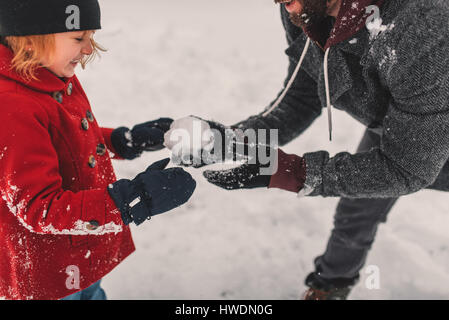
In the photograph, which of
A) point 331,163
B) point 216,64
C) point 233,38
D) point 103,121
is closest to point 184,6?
point 233,38

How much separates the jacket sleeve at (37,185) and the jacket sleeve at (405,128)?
760 mm

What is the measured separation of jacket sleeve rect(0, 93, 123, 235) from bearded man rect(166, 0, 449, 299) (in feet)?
1.56

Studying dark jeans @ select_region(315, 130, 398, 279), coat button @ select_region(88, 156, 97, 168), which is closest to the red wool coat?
coat button @ select_region(88, 156, 97, 168)

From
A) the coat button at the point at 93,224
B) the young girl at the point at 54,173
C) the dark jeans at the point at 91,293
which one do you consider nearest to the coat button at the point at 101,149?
the young girl at the point at 54,173

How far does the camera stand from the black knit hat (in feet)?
3.37

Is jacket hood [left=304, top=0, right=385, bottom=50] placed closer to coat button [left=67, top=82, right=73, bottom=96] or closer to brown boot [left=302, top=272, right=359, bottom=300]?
coat button [left=67, top=82, right=73, bottom=96]

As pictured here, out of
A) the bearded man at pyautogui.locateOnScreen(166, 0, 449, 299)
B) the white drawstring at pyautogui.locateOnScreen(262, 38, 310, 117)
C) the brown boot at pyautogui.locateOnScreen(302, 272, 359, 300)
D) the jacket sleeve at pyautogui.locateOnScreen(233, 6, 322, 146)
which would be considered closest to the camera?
the bearded man at pyautogui.locateOnScreen(166, 0, 449, 299)

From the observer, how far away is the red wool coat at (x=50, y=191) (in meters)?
1.01

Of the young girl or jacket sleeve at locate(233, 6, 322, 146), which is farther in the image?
jacket sleeve at locate(233, 6, 322, 146)

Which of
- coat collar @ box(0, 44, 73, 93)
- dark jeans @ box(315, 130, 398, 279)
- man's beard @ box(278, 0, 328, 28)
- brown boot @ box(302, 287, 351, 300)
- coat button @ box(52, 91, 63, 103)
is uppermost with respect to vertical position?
man's beard @ box(278, 0, 328, 28)

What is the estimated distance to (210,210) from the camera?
2.60 meters

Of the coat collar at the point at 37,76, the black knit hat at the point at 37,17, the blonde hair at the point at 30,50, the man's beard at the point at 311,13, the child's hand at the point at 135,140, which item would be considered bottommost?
the child's hand at the point at 135,140

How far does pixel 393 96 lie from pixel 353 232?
33.1 inches

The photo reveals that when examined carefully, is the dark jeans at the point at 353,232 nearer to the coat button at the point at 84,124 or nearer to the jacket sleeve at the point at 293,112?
the jacket sleeve at the point at 293,112
